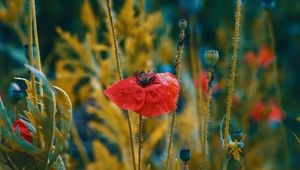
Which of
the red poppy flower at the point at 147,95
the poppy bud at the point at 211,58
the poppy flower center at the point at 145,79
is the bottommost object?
the red poppy flower at the point at 147,95

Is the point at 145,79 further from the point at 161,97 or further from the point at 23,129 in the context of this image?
the point at 23,129

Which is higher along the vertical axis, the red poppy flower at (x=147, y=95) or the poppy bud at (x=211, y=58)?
the poppy bud at (x=211, y=58)

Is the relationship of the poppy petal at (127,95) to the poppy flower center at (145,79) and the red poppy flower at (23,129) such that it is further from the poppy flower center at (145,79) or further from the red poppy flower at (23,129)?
the red poppy flower at (23,129)

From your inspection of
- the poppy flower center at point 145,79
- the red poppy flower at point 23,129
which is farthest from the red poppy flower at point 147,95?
the red poppy flower at point 23,129

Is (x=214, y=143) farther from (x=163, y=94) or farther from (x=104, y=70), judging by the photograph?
(x=163, y=94)

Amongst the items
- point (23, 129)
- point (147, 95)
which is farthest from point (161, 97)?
point (23, 129)

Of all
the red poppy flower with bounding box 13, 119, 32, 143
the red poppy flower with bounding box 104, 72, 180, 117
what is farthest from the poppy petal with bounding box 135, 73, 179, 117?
the red poppy flower with bounding box 13, 119, 32, 143

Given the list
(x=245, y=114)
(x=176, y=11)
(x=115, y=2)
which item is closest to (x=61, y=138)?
(x=245, y=114)
